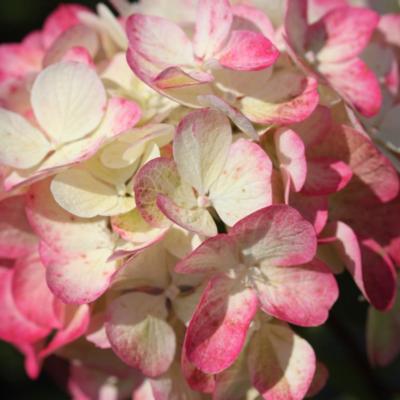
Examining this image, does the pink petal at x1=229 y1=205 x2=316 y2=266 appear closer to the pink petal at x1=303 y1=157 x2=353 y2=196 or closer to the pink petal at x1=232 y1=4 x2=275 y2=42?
the pink petal at x1=303 y1=157 x2=353 y2=196

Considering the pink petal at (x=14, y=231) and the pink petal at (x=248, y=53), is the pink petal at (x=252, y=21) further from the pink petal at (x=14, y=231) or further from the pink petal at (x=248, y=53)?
the pink petal at (x=14, y=231)

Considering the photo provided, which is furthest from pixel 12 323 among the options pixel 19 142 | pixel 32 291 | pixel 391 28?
pixel 391 28

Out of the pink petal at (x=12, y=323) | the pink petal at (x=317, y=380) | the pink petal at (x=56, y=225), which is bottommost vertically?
the pink petal at (x=317, y=380)

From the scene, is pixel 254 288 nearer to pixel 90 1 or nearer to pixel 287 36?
pixel 287 36

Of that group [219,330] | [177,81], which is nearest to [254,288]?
[219,330]

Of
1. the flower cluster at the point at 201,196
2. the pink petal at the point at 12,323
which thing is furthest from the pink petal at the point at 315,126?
the pink petal at the point at 12,323

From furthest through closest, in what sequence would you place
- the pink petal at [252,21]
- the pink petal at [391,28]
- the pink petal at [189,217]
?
the pink petal at [391,28] < the pink petal at [252,21] < the pink petal at [189,217]

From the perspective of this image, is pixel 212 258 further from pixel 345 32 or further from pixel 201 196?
pixel 345 32

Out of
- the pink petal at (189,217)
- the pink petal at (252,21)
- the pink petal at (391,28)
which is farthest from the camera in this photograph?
the pink petal at (391,28)

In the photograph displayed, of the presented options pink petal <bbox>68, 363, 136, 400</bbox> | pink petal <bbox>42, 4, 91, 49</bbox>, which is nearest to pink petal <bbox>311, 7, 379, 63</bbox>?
pink petal <bbox>42, 4, 91, 49</bbox>
